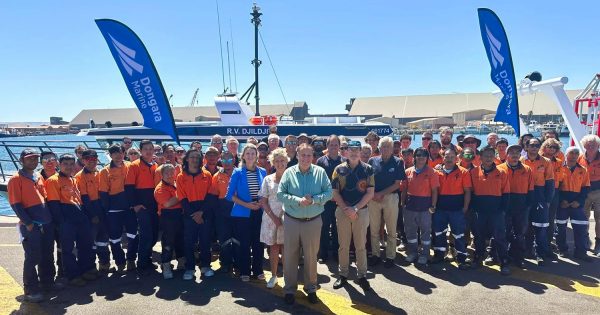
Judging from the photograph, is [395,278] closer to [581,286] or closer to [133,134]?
[581,286]

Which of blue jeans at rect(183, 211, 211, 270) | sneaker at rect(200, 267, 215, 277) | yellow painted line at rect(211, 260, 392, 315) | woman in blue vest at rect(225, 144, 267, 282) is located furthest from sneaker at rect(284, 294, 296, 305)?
blue jeans at rect(183, 211, 211, 270)

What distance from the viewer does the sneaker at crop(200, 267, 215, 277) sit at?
469cm

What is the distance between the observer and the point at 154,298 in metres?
4.08

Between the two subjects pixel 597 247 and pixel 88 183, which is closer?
pixel 88 183

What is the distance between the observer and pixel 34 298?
3920 mm

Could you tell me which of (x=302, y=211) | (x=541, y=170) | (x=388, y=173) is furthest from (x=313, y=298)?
(x=541, y=170)

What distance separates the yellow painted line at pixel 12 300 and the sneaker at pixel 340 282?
313 cm

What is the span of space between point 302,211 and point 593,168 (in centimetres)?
460

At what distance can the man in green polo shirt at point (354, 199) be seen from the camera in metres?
4.24

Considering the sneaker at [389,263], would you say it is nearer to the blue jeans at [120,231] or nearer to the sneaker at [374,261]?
the sneaker at [374,261]

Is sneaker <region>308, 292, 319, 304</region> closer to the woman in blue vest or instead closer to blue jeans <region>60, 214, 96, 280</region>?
the woman in blue vest

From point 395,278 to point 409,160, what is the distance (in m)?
1.94

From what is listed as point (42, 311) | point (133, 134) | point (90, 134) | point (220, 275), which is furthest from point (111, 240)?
point (90, 134)

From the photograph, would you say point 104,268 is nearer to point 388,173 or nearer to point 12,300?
point 12,300
